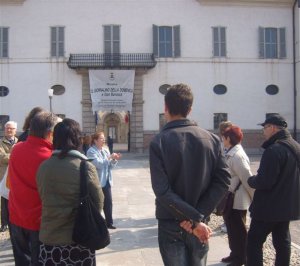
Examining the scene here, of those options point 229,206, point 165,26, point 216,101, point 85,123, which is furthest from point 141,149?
point 229,206

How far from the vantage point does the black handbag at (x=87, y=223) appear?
11.0 feet

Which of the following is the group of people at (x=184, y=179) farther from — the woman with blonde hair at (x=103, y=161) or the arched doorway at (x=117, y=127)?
the arched doorway at (x=117, y=127)

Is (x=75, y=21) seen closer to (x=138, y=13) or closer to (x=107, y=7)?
(x=107, y=7)

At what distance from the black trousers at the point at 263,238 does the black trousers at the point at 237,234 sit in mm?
693

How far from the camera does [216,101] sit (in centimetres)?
2642

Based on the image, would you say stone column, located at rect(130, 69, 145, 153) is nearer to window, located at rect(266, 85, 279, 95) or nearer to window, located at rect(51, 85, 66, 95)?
window, located at rect(51, 85, 66, 95)

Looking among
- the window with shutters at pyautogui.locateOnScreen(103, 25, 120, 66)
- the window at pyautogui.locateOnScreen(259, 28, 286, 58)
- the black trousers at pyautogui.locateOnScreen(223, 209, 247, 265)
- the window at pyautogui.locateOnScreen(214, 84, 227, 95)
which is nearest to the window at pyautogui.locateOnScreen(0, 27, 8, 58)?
the window with shutters at pyautogui.locateOnScreen(103, 25, 120, 66)

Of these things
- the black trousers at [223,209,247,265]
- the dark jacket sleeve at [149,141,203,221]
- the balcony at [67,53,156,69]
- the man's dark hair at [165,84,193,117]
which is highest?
the balcony at [67,53,156,69]

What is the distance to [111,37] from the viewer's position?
1019 inches

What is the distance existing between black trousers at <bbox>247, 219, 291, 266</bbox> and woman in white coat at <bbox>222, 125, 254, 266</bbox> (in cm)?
71

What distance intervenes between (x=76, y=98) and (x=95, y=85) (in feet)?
4.77

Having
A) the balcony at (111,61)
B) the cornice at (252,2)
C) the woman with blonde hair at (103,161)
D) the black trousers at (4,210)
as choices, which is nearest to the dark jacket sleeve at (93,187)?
the black trousers at (4,210)

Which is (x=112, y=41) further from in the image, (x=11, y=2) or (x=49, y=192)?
(x=49, y=192)

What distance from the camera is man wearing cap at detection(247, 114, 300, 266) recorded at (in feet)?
14.2
